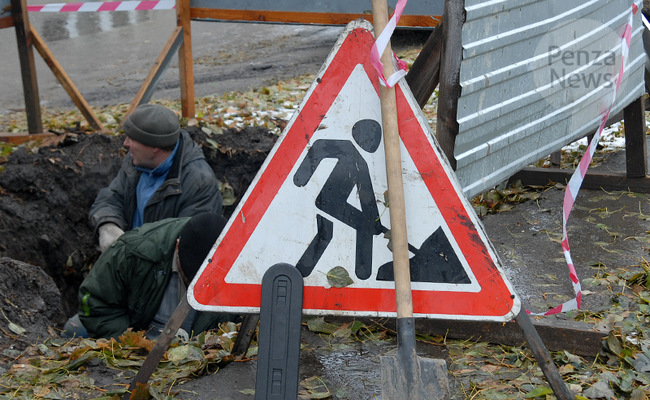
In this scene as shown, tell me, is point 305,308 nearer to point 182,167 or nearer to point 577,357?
point 577,357

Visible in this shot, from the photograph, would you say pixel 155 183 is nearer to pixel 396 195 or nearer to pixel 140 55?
pixel 396 195

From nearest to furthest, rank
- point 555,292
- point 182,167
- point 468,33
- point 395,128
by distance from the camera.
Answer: point 395,128
point 468,33
point 555,292
point 182,167

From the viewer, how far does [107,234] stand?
Answer: 4.99m

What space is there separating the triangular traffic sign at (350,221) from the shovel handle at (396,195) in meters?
0.05

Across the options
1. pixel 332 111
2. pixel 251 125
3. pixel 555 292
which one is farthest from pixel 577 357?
pixel 251 125

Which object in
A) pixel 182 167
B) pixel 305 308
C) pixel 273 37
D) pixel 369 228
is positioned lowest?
pixel 273 37

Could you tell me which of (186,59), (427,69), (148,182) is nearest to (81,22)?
(186,59)

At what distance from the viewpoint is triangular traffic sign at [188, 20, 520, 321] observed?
7.33 ft

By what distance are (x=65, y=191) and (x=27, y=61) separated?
176 centimetres

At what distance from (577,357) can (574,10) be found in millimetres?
1841

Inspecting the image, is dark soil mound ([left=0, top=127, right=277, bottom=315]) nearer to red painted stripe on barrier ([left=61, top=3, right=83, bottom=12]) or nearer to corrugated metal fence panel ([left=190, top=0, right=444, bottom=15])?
corrugated metal fence panel ([left=190, top=0, right=444, bottom=15])

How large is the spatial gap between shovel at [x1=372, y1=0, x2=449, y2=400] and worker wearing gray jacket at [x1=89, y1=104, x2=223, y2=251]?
120 inches

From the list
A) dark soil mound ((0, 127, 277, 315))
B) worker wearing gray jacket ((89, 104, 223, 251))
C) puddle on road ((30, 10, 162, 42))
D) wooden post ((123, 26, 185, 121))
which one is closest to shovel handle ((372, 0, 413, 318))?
worker wearing gray jacket ((89, 104, 223, 251))

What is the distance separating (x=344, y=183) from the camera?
2264 millimetres
